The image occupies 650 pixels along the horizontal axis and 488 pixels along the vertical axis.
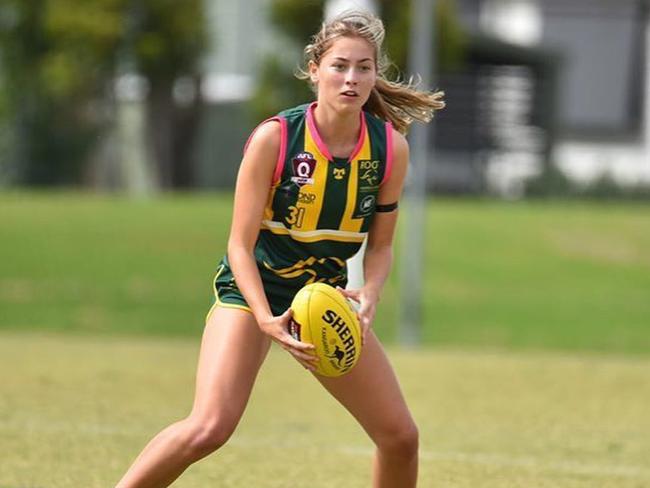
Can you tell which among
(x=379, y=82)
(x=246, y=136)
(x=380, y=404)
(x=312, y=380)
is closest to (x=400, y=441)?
(x=380, y=404)

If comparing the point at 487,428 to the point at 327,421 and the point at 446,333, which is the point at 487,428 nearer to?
the point at 327,421

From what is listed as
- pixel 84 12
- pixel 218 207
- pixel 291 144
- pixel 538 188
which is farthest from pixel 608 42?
pixel 291 144

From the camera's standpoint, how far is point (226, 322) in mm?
5887

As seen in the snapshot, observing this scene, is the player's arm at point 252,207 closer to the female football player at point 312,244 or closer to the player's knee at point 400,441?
the female football player at point 312,244

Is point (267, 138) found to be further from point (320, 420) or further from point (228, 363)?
point (320, 420)

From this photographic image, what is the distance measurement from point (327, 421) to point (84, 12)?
24.7 meters

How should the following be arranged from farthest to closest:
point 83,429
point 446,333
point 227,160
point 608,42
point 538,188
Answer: point 608,42, point 227,160, point 538,188, point 446,333, point 83,429

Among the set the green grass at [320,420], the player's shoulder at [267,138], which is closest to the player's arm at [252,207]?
the player's shoulder at [267,138]

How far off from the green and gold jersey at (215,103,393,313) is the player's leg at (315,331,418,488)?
1.15 ft

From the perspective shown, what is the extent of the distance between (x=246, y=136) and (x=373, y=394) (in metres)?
31.5

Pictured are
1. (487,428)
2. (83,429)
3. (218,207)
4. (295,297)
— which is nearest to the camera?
(295,297)

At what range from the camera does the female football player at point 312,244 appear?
18.7 ft

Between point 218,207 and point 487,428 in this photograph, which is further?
point 218,207

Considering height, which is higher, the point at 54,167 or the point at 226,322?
the point at 226,322
